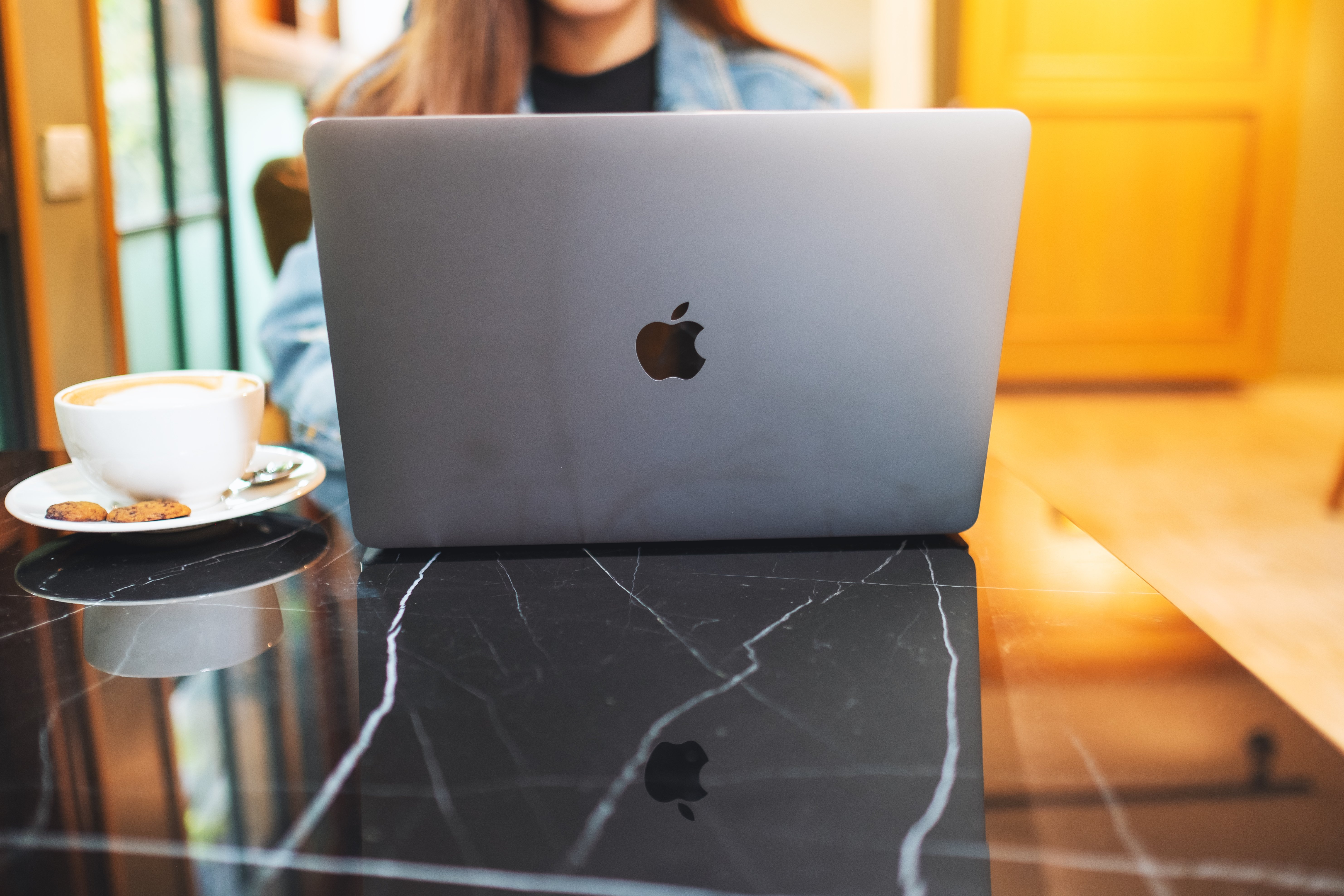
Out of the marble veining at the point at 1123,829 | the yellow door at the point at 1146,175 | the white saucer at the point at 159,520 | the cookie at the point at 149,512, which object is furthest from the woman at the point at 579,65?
the yellow door at the point at 1146,175

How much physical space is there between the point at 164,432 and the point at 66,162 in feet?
5.67

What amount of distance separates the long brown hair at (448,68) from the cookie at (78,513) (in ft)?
3.26

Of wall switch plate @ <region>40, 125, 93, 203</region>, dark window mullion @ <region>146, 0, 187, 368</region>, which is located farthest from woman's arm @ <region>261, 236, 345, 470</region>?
dark window mullion @ <region>146, 0, 187, 368</region>

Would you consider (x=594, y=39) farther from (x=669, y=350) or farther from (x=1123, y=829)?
(x=1123, y=829)

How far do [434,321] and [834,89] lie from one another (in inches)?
52.4

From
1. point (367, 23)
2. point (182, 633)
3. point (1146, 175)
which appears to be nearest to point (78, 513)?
point (182, 633)

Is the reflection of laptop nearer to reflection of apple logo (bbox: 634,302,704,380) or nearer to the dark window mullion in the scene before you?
reflection of apple logo (bbox: 634,302,704,380)

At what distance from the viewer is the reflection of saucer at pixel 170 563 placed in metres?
0.52

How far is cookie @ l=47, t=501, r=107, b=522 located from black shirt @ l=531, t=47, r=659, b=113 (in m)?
1.25

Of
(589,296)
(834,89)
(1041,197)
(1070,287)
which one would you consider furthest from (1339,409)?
(589,296)

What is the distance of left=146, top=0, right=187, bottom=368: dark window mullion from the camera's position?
242 centimetres

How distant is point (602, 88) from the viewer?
1684mm

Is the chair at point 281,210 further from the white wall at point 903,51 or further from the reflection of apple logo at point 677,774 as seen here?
the white wall at point 903,51

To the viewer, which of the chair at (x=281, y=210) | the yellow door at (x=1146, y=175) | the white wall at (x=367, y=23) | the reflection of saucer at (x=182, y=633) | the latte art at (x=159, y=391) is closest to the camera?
the reflection of saucer at (x=182, y=633)
